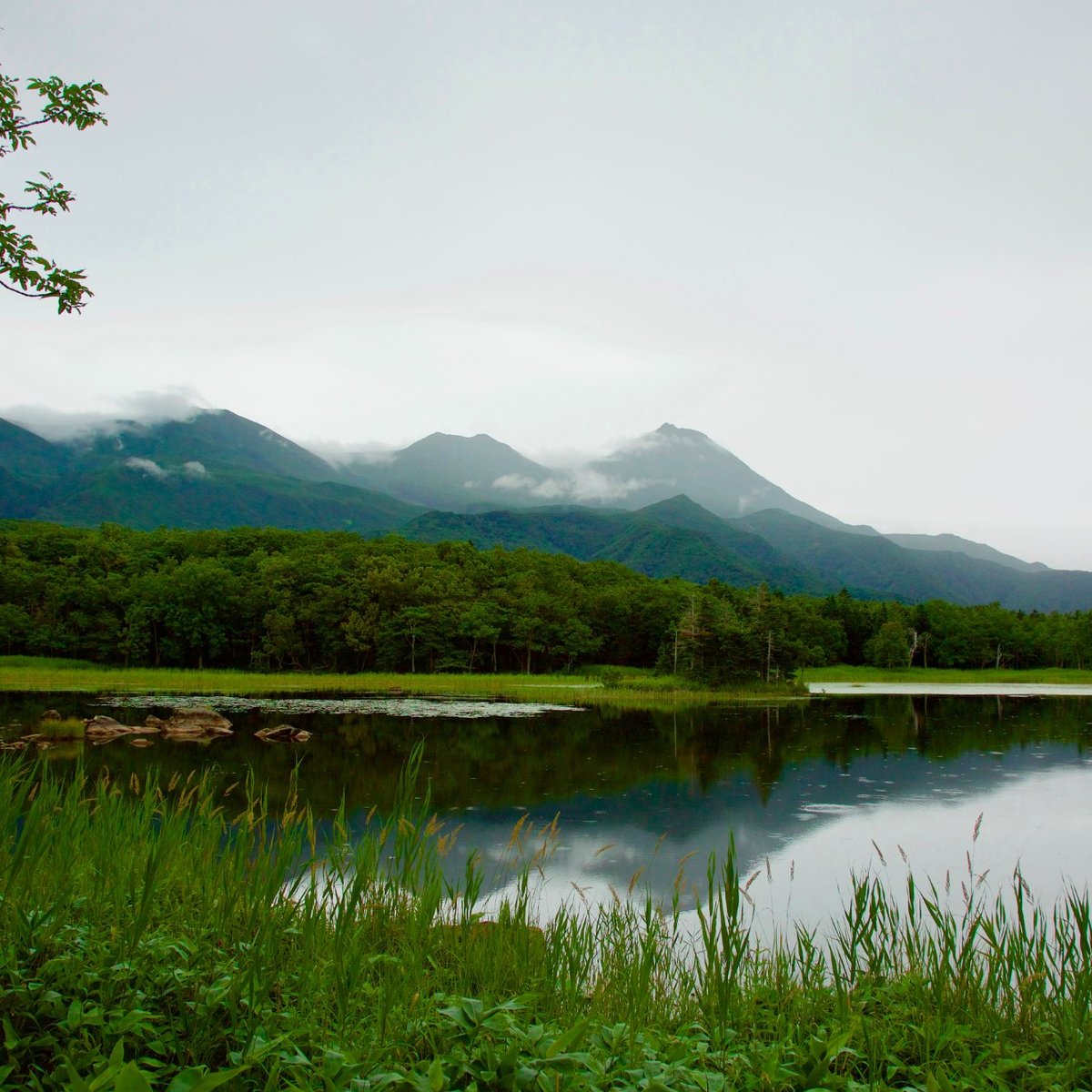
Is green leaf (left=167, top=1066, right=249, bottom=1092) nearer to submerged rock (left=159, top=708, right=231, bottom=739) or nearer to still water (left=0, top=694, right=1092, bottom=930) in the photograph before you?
still water (left=0, top=694, right=1092, bottom=930)

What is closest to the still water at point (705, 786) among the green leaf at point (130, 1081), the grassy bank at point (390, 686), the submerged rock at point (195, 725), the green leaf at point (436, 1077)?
the submerged rock at point (195, 725)

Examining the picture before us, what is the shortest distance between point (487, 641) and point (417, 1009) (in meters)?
62.5

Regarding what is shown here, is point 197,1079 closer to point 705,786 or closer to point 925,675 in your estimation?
point 705,786

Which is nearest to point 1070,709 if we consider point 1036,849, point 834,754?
point 834,754

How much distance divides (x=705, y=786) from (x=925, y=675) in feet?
209

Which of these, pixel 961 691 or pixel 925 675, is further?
pixel 925 675

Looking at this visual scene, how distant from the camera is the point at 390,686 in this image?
47.5m

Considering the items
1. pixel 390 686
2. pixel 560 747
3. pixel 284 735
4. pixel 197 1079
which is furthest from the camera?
pixel 390 686

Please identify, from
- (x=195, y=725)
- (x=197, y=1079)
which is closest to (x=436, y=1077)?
(x=197, y=1079)

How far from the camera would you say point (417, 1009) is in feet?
12.8

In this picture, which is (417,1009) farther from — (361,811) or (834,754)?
(834,754)

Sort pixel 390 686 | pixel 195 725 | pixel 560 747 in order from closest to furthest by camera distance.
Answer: pixel 560 747 < pixel 195 725 < pixel 390 686

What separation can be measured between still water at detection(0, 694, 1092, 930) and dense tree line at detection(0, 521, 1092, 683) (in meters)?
23.6

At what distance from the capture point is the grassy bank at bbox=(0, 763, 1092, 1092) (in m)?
3.20
